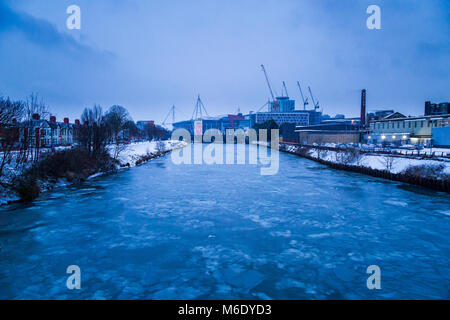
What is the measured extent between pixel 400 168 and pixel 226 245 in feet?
47.6

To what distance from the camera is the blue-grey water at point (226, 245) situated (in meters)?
5.03

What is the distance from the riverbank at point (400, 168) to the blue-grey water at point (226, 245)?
5.17 feet

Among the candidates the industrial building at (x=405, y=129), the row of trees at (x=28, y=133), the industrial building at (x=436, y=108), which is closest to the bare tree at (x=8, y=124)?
the row of trees at (x=28, y=133)

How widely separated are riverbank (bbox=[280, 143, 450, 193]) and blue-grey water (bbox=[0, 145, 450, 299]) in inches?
62.0

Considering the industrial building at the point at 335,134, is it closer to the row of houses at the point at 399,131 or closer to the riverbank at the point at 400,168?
the row of houses at the point at 399,131

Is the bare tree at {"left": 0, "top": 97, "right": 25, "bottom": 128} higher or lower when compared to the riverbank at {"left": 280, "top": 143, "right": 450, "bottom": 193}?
higher

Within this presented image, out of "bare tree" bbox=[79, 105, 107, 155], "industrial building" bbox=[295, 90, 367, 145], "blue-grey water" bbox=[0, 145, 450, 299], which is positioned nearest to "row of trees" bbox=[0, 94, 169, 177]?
"bare tree" bbox=[79, 105, 107, 155]

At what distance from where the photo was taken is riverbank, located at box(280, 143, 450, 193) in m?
14.0

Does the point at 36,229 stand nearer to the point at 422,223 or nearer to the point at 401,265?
the point at 401,265

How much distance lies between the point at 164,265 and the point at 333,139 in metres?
49.9

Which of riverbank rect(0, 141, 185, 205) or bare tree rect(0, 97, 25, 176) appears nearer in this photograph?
riverbank rect(0, 141, 185, 205)

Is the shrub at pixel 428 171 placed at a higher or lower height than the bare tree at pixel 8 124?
lower

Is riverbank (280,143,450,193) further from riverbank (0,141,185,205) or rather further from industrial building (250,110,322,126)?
industrial building (250,110,322,126)

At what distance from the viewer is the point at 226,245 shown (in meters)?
6.88
